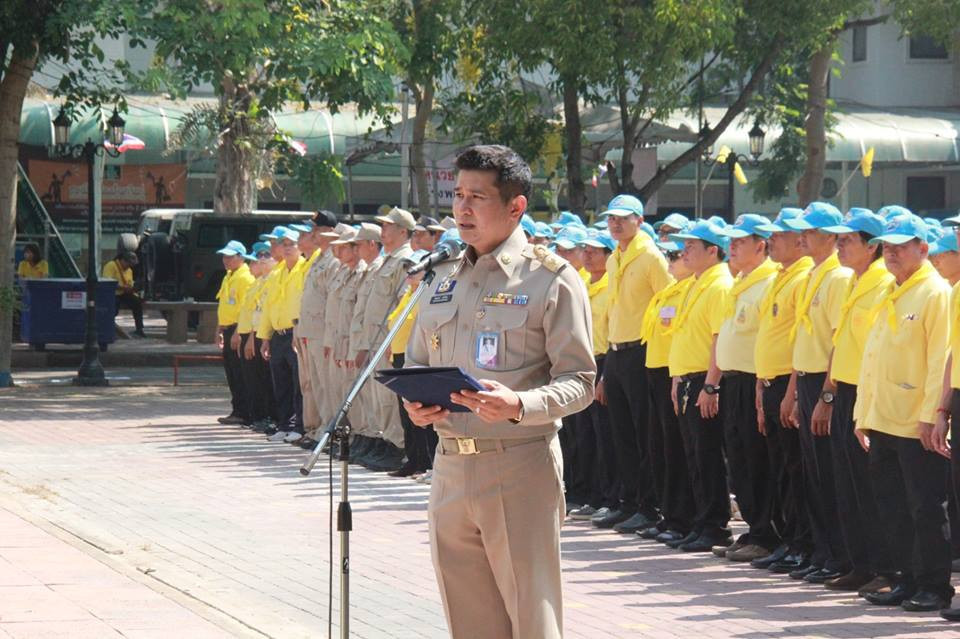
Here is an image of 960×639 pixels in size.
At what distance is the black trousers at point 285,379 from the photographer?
61.2ft

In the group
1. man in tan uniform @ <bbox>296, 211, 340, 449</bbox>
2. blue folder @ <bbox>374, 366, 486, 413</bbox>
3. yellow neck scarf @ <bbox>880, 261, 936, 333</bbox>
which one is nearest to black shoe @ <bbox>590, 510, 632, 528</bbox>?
yellow neck scarf @ <bbox>880, 261, 936, 333</bbox>

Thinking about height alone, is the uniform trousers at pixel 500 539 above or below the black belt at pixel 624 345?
below

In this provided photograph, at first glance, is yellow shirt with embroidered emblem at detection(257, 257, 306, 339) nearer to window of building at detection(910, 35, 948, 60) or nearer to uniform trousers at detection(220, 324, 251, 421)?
uniform trousers at detection(220, 324, 251, 421)

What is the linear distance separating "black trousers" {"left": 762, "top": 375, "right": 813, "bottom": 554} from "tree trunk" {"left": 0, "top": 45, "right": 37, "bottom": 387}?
16069 mm

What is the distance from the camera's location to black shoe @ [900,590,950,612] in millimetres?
9031

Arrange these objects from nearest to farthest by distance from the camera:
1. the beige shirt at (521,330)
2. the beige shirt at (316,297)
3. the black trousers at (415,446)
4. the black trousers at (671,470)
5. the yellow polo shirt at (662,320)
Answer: the beige shirt at (521,330), the yellow polo shirt at (662,320), the black trousers at (671,470), the black trousers at (415,446), the beige shirt at (316,297)

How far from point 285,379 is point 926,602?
1090cm

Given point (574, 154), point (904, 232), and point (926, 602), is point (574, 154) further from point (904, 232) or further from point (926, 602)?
point (926, 602)

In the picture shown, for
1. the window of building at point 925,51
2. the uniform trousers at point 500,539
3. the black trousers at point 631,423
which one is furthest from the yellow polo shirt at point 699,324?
the window of building at point 925,51

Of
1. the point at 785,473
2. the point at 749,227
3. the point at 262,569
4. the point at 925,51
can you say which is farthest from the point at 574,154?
the point at 925,51

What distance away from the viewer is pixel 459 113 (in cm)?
2680

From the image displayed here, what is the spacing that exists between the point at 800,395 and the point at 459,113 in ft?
56.3

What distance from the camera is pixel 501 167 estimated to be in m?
5.54

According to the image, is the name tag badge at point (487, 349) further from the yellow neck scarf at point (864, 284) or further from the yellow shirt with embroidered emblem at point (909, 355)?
the yellow neck scarf at point (864, 284)
